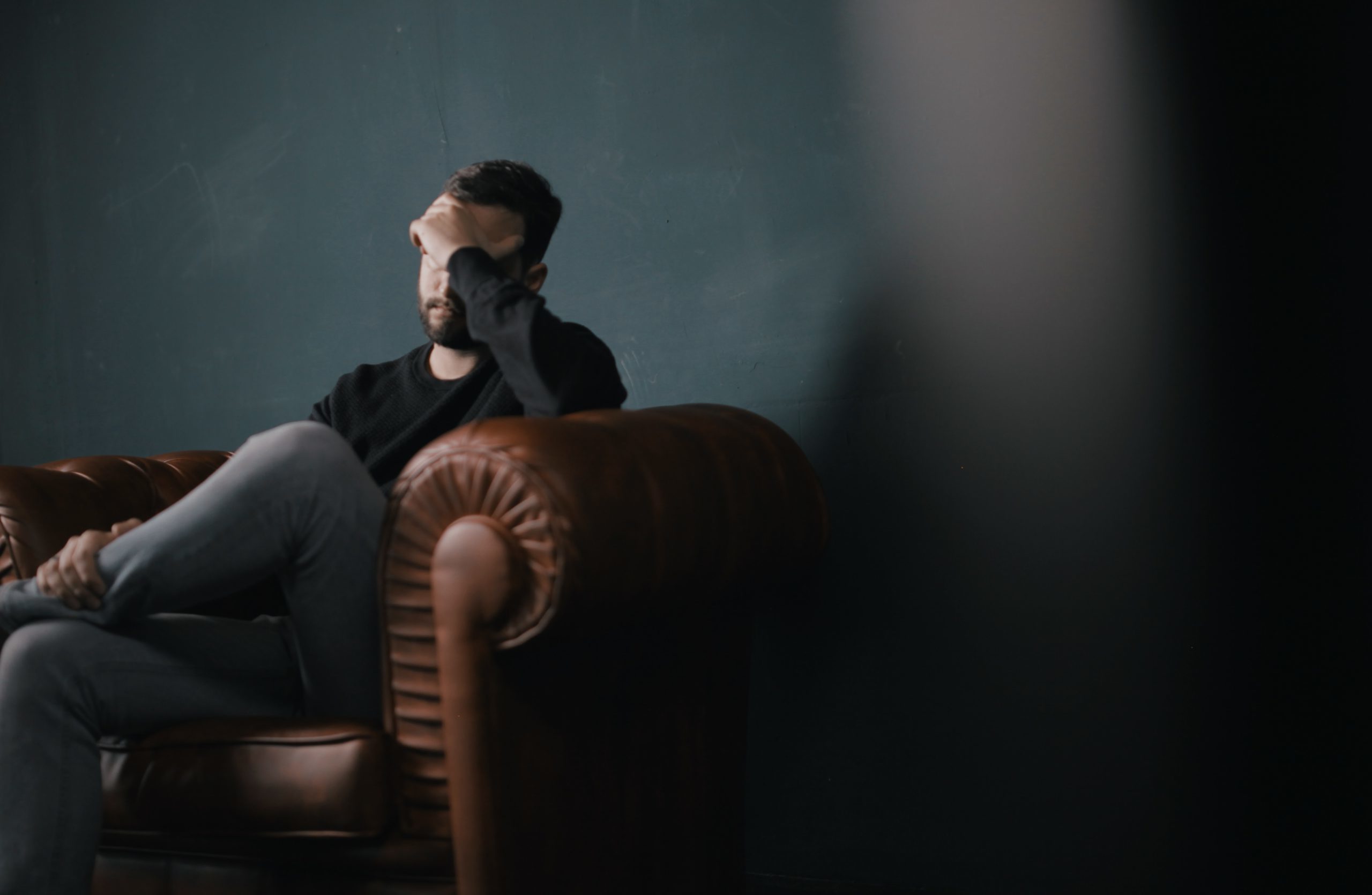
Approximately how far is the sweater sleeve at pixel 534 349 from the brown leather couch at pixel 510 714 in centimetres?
9

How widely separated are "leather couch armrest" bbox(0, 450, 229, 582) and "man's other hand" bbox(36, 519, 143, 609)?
287 millimetres

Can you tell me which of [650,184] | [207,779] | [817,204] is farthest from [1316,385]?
[207,779]

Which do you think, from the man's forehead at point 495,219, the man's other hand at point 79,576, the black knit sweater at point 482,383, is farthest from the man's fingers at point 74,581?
the man's forehead at point 495,219

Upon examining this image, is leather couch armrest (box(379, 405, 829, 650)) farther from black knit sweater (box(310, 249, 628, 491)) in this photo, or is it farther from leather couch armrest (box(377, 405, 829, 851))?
black knit sweater (box(310, 249, 628, 491))

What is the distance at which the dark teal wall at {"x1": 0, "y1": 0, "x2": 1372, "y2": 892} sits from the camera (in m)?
1.44

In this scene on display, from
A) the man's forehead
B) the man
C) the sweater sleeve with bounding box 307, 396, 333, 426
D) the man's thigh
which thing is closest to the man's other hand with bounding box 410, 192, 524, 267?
the man's forehead

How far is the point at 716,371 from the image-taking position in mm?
1754

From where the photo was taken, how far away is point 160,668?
1.18 meters

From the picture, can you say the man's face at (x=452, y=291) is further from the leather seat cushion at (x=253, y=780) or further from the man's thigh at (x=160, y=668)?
the leather seat cushion at (x=253, y=780)

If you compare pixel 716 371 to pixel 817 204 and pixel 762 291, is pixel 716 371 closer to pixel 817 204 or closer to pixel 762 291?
pixel 762 291

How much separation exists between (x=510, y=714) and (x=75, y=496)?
2.82 feet

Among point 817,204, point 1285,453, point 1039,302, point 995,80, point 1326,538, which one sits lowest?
point 1326,538

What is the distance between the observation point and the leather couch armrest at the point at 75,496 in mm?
1376

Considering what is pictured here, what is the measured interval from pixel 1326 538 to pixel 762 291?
0.87 m
